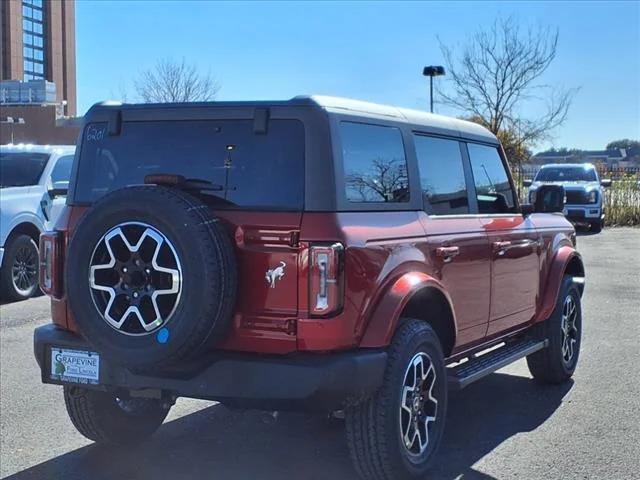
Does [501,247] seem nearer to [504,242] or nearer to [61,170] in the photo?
[504,242]

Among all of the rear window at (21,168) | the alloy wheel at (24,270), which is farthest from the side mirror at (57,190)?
the alloy wheel at (24,270)

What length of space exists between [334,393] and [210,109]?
156 cm

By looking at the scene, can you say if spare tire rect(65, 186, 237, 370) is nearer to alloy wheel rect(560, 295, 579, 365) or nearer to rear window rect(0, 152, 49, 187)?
alloy wheel rect(560, 295, 579, 365)

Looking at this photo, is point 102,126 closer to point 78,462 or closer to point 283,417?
point 78,462

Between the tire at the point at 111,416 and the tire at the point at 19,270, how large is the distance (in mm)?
5861

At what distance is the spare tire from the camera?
3527 mm

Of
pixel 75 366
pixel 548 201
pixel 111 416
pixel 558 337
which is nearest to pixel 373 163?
pixel 75 366

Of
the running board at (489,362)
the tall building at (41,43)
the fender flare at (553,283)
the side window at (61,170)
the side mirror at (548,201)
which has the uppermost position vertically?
the tall building at (41,43)

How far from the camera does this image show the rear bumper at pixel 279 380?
3541 millimetres

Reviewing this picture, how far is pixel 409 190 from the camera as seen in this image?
4.40m

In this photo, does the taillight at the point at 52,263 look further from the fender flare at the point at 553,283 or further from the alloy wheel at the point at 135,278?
the fender flare at the point at 553,283

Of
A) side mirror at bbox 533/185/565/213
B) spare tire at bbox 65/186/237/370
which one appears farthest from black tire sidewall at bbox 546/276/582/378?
spare tire at bbox 65/186/237/370

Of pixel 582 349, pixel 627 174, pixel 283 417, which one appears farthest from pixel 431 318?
pixel 627 174

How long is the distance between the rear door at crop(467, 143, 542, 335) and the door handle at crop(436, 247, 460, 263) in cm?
58
